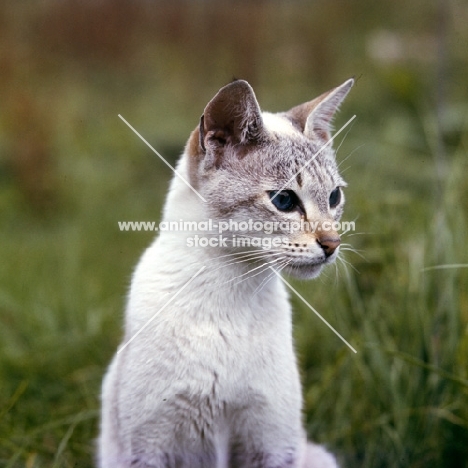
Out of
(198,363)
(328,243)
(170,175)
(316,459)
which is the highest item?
(170,175)

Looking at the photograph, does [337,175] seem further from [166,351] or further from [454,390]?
[454,390]

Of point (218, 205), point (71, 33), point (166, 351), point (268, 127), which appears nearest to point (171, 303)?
point (166, 351)

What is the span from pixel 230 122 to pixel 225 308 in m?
0.58

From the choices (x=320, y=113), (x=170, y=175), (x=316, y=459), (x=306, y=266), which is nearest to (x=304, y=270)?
(x=306, y=266)

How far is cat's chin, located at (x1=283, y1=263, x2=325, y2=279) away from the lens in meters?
2.16

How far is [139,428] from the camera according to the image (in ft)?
7.23

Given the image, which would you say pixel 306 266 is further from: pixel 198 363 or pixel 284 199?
pixel 198 363

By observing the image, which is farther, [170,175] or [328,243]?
[170,175]

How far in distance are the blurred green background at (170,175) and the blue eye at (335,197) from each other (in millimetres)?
214

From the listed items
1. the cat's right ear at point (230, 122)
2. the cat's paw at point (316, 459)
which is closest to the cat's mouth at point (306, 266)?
the cat's right ear at point (230, 122)

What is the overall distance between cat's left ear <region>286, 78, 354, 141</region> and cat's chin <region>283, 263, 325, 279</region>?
1.51ft

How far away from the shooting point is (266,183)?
2193mm

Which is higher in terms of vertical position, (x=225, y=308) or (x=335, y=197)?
(x=335, y=197)

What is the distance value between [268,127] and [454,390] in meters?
1.33
